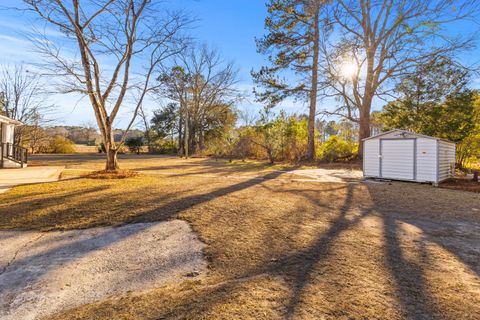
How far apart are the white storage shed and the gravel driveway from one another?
26.5ft

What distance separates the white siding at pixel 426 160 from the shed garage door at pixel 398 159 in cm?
17

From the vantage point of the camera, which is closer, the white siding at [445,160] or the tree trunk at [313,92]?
the white siding at [445,160]

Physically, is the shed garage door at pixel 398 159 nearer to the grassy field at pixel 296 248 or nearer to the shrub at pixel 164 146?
the grassy field at pixel 296 248

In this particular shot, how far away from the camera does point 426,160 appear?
26.5ft

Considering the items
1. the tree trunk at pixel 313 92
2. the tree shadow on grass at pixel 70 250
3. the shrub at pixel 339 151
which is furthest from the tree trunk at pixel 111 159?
the shrub at pixel 339 151

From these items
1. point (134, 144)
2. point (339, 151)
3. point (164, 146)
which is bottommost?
point (339, 151)

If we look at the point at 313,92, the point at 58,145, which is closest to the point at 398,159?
the point at 313,92

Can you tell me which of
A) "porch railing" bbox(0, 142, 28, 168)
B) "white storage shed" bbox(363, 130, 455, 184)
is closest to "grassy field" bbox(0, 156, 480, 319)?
"white storage shed" bbox(363, 130, 455, 184)

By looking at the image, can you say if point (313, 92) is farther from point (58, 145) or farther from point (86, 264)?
point (58, 145)

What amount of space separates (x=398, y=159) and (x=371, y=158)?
0.90 meters

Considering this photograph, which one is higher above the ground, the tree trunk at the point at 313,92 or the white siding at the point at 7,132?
the tree trunk at the point at 313,92

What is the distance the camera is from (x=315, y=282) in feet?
6.79

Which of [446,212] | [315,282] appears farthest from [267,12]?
[315,282]

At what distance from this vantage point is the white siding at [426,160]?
788 cm
